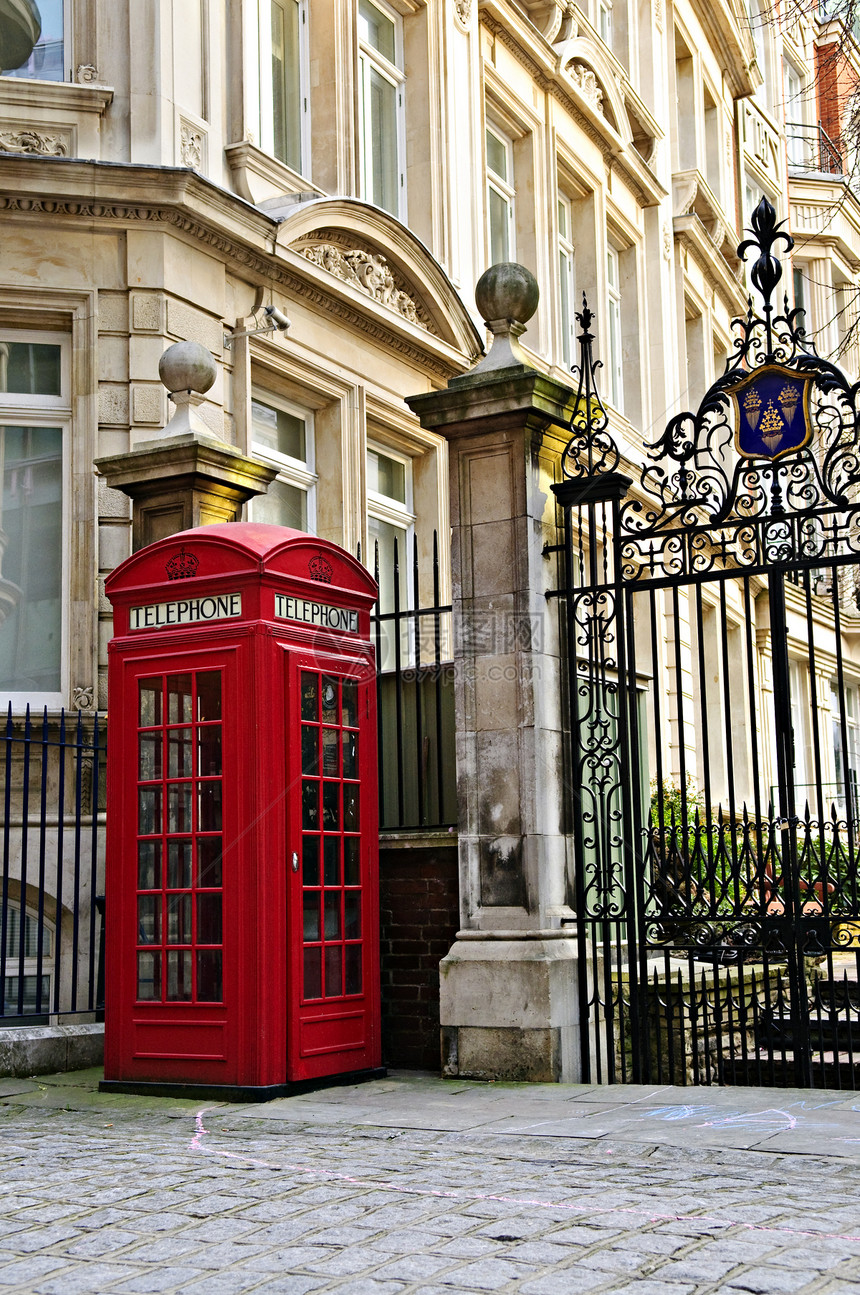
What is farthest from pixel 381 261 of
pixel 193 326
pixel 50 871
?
pixel 50 871

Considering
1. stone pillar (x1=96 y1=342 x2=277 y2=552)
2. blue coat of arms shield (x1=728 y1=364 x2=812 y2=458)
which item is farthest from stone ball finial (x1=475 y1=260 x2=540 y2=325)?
stone pillar (x1=96 y1=342 x2=277 y2=552)

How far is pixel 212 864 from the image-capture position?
738 cm

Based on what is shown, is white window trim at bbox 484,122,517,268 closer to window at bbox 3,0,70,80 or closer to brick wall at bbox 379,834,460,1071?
window at bbox 3,0,70,80

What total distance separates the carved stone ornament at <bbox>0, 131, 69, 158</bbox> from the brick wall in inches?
238

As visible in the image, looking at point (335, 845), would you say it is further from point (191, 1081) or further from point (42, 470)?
point (42, 470)

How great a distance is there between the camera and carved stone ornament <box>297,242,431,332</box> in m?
13.0

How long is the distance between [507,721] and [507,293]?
2.41m

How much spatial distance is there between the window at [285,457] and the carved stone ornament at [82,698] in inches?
100

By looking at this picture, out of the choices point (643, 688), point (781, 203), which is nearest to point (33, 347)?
point (643, 688)

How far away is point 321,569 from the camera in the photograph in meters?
7.87

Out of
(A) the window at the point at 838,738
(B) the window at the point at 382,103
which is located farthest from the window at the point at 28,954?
(A) the window at the point at 838,738

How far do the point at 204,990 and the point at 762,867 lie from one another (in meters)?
2.84

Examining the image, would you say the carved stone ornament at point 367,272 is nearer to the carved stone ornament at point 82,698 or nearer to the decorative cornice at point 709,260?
the carved stone ornament at point 82,698

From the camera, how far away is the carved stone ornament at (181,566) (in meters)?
7.66
